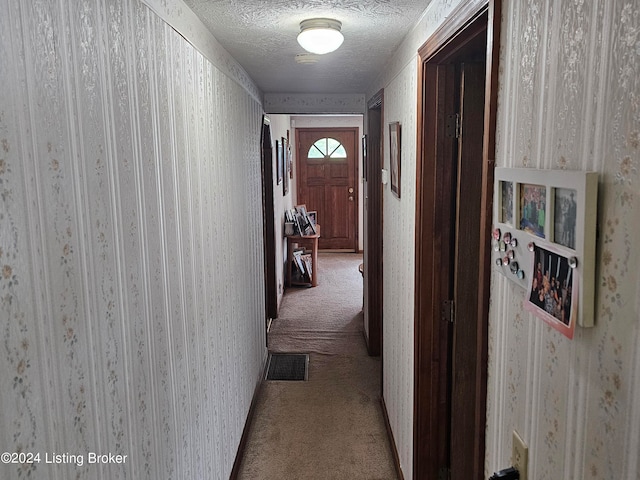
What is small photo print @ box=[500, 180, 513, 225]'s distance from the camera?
3.51 ft

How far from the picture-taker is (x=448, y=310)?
2.16 metres

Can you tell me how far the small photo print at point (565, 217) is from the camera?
0.81 metres

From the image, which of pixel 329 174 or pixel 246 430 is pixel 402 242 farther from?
pixel 329 174

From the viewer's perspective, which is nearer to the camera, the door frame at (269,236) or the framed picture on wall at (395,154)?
the framed picture on wall at (395,154)

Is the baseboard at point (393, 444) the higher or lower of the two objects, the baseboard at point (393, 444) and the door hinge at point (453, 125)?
the lower

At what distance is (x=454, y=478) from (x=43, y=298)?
80.3 inches

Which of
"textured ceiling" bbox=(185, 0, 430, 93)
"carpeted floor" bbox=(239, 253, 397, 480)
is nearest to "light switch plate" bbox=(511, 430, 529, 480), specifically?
"textured ceiling" bbox=(185, 0, 430, 93)

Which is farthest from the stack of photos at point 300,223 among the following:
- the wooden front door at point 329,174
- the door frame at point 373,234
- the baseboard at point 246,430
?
the baseboard at point 246,430

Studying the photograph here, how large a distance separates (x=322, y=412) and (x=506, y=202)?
8.78 feet

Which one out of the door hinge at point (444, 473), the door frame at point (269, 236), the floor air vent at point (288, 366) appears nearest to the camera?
the door hinge at point (444, 473)

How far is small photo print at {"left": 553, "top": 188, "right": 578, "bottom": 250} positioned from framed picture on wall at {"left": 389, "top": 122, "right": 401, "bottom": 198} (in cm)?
176

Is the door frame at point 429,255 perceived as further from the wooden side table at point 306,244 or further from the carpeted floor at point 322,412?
the wooden side table at point 306,244

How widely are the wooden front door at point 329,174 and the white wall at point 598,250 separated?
24.2ft

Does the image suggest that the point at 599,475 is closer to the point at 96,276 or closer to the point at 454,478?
the point at 96,276
